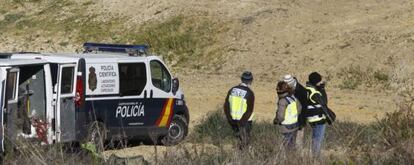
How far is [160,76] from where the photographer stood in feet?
55.1

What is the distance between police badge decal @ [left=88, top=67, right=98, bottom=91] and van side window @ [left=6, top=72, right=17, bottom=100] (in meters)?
2.14

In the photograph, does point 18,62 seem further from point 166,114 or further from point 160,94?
point 166,114

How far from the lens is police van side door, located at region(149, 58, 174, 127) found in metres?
16.5

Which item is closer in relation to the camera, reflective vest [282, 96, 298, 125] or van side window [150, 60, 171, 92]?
reflective vest [282, 96, 298, 125]

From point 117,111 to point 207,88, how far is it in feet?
41.5

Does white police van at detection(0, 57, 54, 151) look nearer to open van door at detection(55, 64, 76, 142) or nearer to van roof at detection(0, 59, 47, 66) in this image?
van roof at detection(0, 59, 47, 66)

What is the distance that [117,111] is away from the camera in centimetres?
1554

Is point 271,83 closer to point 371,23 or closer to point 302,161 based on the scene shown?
point 371,23

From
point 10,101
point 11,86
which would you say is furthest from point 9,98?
point 11,86

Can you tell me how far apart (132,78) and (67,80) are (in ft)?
6.22

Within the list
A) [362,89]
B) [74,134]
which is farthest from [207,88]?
[74,134]

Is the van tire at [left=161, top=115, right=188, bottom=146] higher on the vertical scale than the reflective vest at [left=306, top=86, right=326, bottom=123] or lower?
lower

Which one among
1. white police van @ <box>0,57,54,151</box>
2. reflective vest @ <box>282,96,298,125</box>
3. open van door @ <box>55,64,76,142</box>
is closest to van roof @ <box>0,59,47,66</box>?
white police van @ <box>0,57,54,151</box>

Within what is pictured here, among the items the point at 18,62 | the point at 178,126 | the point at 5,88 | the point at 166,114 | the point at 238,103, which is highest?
the point at 18,62
